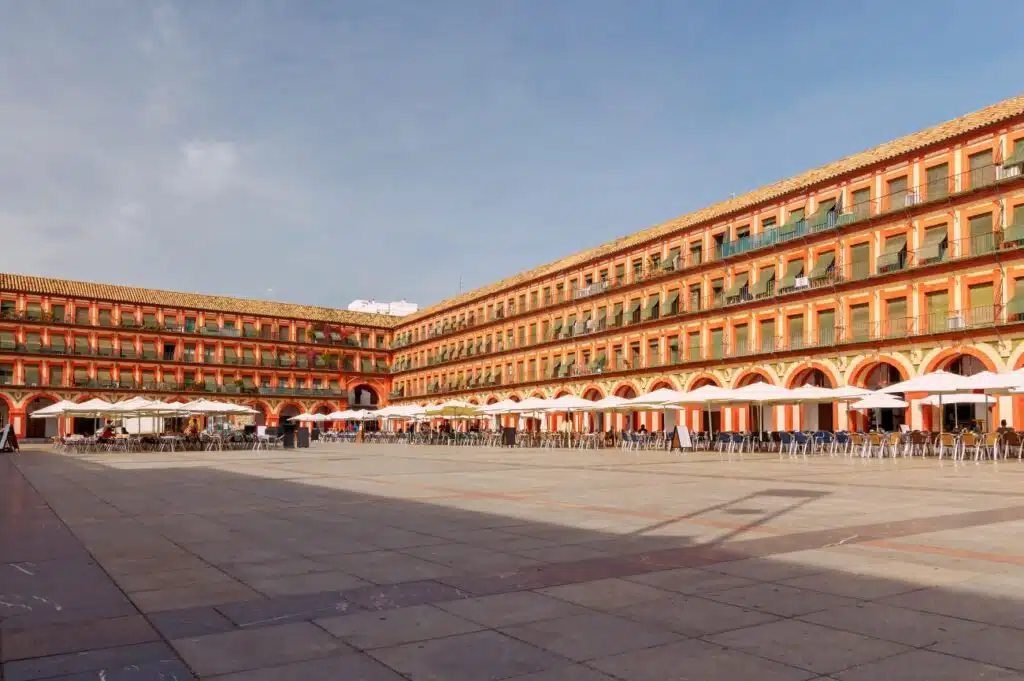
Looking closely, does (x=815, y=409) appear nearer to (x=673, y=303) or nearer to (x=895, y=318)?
(x=895, y=318)

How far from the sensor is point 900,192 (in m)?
33.9

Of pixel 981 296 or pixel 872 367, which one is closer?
pixel 981 296

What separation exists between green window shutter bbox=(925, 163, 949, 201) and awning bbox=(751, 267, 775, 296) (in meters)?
8.37

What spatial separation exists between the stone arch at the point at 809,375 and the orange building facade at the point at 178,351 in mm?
47973

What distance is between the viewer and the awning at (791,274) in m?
38.2

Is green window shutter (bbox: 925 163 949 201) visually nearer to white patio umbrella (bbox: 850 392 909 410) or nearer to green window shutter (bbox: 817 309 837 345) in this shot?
green window shutter (bbox: 817 309 837 345)

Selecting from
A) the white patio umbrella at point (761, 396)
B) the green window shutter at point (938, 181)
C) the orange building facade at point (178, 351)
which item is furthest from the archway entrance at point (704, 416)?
the orange building facade at point (178, 351)

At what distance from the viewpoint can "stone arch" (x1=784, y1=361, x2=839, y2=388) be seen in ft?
120

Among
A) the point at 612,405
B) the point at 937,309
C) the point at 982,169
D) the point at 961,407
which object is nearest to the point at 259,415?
the point at 612,405

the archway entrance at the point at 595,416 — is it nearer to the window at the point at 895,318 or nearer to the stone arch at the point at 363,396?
the window at the point at 895,318

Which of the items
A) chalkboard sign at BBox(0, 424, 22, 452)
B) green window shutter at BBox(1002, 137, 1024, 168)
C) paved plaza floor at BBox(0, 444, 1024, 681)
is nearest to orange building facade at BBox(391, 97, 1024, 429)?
green window shutter at BBox(1002, 137, 1024, 168)

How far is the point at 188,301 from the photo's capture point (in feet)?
236

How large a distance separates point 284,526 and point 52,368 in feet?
209

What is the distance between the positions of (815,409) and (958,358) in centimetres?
704
